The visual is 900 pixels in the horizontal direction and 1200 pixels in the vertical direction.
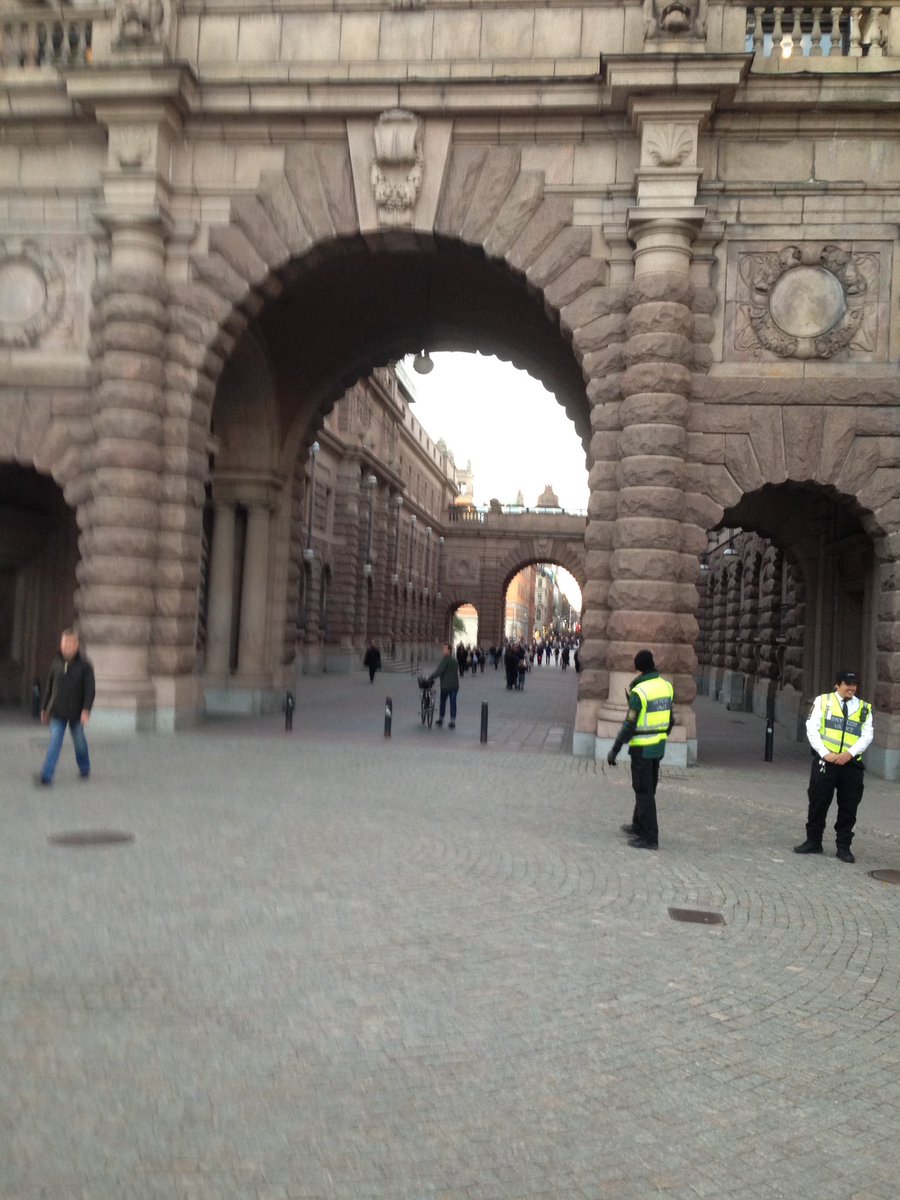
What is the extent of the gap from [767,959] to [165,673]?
12.5 meters

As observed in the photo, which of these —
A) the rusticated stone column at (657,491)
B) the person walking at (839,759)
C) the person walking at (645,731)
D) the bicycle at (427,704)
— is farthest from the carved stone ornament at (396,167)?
the person walking at (839,759)

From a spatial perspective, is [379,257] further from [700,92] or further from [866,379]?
[866,379]

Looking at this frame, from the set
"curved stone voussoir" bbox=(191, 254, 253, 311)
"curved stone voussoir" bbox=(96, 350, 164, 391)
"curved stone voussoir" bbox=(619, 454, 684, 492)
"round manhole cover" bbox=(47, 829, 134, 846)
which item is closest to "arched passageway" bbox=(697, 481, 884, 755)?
"curved stone voussoir" bbox=(619, 454, 684, 492)

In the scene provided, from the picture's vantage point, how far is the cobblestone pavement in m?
3.63

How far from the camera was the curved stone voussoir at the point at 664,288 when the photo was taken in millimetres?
15625

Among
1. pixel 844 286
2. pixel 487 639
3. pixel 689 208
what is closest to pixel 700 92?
pixel 689 208

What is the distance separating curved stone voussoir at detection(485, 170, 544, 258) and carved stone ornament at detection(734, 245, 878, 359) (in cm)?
335

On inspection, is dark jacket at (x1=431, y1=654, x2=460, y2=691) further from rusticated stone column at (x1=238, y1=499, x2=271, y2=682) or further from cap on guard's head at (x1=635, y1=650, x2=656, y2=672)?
cap on guard's head at (x1=635, y1=650, x2=656, y2=672)

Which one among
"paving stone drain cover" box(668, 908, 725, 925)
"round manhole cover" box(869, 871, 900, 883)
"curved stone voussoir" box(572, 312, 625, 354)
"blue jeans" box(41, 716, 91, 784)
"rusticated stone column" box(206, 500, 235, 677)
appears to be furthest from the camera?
"rusticated stone column" box(206, 500, 235, 677)

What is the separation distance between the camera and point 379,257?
19344 mm

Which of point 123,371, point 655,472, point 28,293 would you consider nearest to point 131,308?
point 123,371

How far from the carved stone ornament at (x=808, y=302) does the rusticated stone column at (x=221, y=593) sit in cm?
1083

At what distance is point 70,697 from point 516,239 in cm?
1001

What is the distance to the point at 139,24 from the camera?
654 inches
